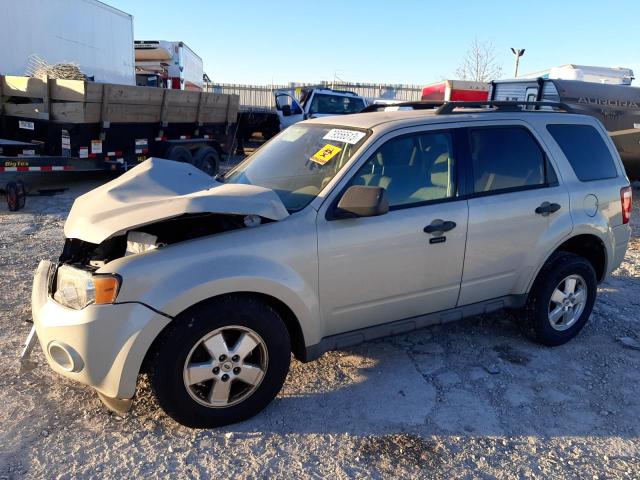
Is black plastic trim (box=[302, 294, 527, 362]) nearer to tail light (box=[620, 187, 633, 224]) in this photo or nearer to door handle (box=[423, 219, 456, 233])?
door handle (box=[423, 219, 456, 233])

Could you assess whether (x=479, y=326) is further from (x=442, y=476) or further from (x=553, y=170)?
(x=442, y=476)

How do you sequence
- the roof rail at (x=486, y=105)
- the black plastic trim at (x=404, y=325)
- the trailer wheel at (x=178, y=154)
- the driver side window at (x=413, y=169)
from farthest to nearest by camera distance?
the trailer wheel at (x=178, y=154), the roof rail at (x=486, y=105), the driver side window at (x=413, y=169), the black plastic trim at (x=404, y=325)

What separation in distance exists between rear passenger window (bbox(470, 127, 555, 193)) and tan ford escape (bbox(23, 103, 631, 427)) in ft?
0.04

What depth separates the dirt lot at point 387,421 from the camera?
2895 mm

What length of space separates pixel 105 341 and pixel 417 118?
2.44 meters

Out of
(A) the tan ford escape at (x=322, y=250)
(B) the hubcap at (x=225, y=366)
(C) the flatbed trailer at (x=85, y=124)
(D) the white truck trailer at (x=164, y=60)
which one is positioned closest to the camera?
(A) the tan ford escape at (x=322, y=250)

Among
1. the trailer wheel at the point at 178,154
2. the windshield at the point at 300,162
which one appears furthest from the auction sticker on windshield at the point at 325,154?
the trailer wheel at the point at 178,154

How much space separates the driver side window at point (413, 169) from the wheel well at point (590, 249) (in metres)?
1.31

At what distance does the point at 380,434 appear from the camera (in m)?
3.18

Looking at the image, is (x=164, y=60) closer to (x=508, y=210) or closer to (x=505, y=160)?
(x=505, y=160)

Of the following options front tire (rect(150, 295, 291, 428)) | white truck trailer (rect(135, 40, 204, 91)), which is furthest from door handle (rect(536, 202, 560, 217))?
white truck trailer (rect(135, 40, 204, 91))

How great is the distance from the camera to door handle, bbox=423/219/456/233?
356cm

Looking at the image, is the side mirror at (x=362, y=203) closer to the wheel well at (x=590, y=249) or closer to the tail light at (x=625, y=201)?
the wheel well at (x=590, y=249)

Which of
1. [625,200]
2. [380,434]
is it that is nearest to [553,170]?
[625,200]
